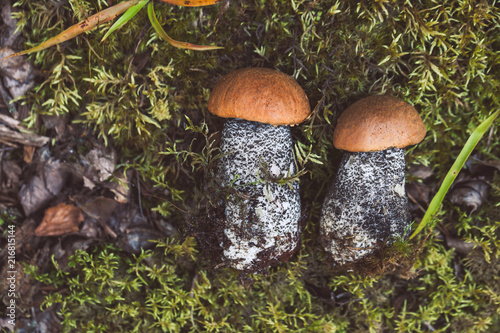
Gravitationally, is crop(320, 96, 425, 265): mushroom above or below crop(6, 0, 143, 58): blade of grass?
below

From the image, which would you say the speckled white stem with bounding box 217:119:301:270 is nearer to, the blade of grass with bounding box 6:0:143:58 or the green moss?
the green moss

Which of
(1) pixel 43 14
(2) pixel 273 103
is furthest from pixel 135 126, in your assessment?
(2) pixel 273 103

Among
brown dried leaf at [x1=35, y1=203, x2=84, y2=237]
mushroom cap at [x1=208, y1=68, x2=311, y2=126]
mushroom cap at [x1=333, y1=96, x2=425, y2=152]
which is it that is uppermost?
mushroom cap at [x1=208, y1=68, x2=311, y2=126]

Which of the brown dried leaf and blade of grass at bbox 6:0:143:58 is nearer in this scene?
blade of grass at bbox 6:0:143:58

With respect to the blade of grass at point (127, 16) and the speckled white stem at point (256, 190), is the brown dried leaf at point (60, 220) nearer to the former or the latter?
the speckled white stem at point (256, 190)

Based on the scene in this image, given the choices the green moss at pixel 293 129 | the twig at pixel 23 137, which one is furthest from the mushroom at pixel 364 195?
the twig at pixel 23 137

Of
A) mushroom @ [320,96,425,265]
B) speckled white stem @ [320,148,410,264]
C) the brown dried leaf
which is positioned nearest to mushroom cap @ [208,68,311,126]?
mushroom @ [320,96,425,265]
